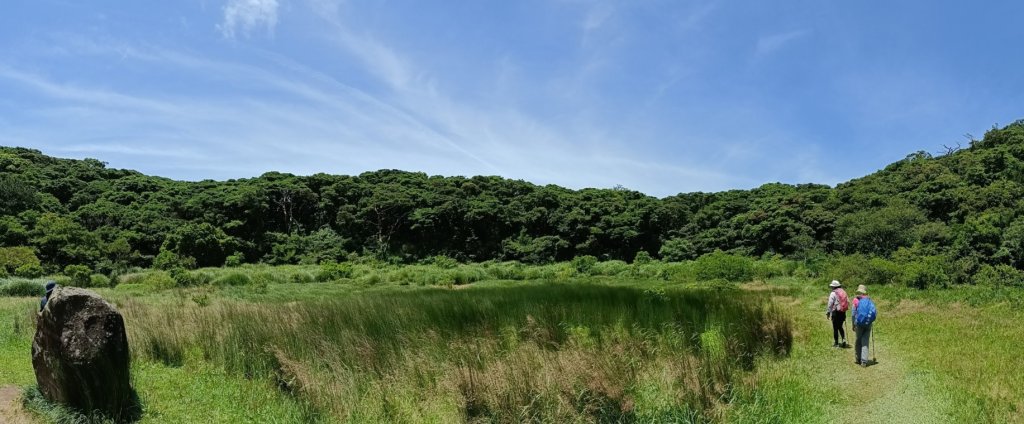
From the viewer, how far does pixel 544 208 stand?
63.8m

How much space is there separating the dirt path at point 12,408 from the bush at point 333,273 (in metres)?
31.3

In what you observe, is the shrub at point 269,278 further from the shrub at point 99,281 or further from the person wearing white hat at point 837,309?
the person wearing white hat at point 837,309

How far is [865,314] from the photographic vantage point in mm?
9992

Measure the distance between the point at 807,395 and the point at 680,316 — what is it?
543 centimetres

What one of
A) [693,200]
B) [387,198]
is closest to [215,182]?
[387,198]

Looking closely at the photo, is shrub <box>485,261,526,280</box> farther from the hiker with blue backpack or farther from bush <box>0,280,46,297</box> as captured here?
the hiker with blue backpack

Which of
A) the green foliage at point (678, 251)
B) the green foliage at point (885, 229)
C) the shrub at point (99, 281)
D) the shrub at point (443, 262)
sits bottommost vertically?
the shrub at point (99, 281)

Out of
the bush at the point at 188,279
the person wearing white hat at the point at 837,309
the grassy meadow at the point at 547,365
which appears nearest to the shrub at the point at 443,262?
the bush at the point at 188,279

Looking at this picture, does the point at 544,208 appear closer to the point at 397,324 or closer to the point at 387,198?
the point at 387,198

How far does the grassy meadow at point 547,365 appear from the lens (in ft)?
23.9

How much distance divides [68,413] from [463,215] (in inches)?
2177

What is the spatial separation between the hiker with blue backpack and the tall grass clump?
1375 millimetres

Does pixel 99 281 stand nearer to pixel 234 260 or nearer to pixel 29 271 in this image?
pixel 29 271

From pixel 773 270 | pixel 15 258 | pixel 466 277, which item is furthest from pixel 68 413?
pixel 773 270
